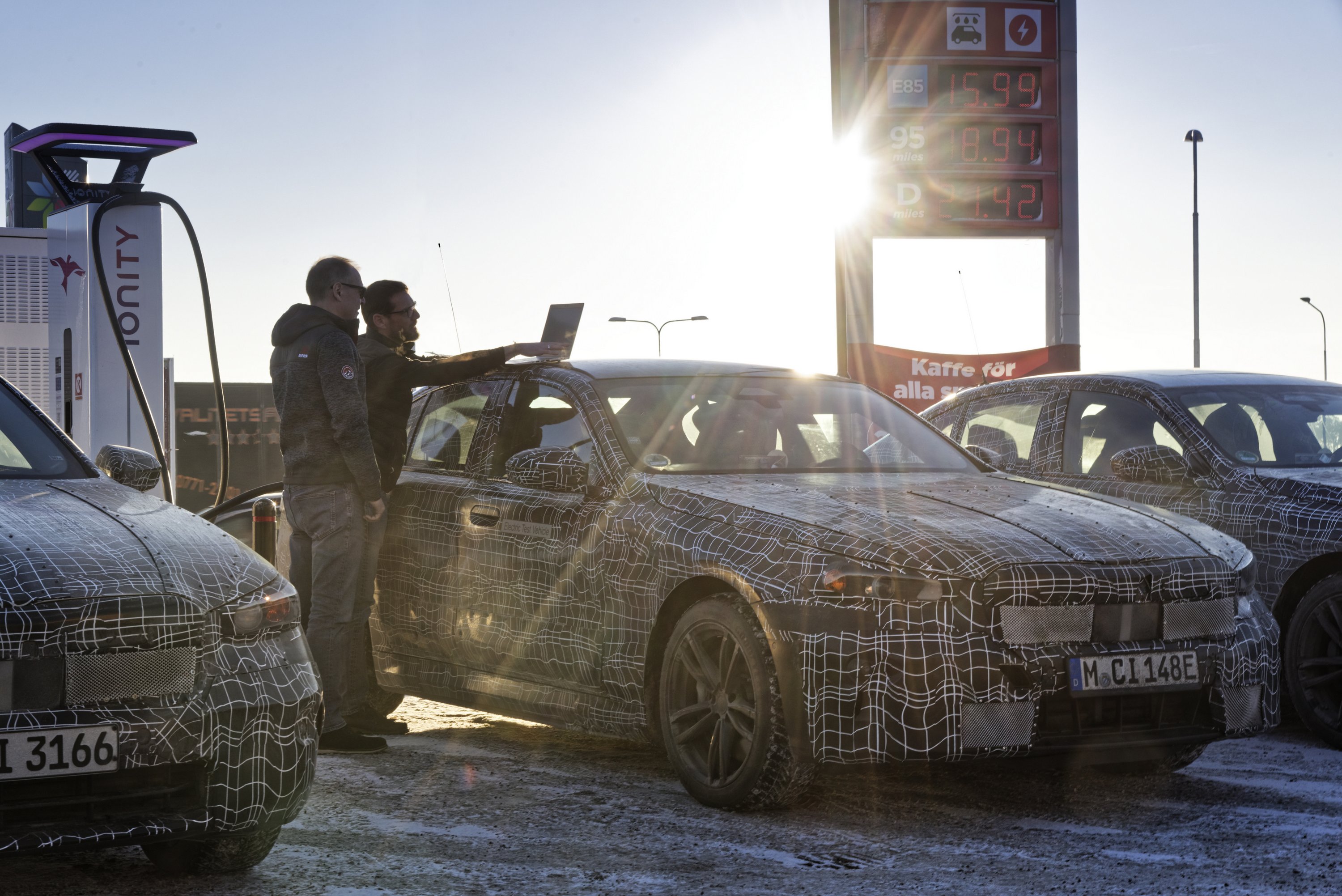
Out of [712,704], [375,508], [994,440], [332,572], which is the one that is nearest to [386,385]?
[375,508]

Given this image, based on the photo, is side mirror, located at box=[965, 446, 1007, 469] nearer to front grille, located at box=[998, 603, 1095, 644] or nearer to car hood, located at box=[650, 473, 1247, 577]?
car hood, located at box=[650, 473, 1247, 577]

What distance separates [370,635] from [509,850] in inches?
98.3

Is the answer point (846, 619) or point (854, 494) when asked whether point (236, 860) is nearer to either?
point (846, 619)

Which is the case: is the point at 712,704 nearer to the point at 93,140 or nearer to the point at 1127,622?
the point at 1127,622

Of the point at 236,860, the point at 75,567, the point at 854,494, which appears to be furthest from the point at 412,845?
the point at 854,494

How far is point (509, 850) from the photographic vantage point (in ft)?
14.8

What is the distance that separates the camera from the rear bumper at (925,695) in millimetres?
4582

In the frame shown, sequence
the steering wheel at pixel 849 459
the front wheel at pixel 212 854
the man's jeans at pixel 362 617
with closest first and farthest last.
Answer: the front wheel at pixel 212 854
the steering wheel at pixel 849 459
the man's jeans at pixel 362 617

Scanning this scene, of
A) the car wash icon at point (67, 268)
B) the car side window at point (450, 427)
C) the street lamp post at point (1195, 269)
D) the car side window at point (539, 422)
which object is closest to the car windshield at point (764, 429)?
the car side window at point (539, 422)

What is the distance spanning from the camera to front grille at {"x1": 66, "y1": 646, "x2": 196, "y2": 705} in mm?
3609

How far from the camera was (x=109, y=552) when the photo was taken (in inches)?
154

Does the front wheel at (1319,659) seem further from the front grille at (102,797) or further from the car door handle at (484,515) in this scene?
the front grille at (102,797)

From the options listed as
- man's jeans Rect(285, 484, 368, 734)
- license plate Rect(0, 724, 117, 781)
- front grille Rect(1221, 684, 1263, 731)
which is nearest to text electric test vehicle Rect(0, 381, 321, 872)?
license plate Rect(0, 724, 117, 781)

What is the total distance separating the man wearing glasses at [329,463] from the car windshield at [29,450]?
47.7 inches
